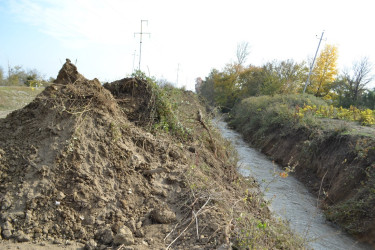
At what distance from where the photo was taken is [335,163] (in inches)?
362

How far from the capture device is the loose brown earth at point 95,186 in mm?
3525

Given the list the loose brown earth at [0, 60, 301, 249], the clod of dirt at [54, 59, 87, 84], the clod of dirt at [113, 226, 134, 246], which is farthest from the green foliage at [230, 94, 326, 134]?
the clod of dirt at [113, 226, 134, 246]

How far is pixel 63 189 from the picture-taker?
3879mm

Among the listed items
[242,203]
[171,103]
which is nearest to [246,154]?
[171,103]

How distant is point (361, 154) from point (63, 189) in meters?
8.04

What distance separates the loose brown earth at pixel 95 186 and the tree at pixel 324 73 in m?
30.9

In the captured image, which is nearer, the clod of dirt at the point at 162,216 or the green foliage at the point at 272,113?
the clod of dirt at the point at 162,216

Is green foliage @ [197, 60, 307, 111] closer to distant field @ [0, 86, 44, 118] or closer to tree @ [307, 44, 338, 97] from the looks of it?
tree @ [307, 44, 338, 97]

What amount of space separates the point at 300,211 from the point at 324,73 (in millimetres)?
29996

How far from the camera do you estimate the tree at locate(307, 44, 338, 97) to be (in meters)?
32.4

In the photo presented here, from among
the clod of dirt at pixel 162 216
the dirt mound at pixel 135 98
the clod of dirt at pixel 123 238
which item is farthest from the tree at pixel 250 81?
the clod of dirt at pixel 123 238

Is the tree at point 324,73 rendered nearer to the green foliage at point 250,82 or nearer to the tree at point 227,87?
the green foliage at point 250,82

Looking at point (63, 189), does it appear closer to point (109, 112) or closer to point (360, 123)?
point (109, 112)

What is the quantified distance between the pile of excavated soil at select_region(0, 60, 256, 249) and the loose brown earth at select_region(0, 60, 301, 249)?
14mm
